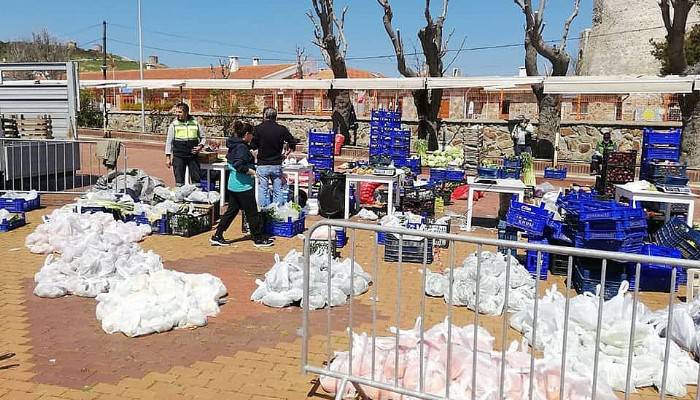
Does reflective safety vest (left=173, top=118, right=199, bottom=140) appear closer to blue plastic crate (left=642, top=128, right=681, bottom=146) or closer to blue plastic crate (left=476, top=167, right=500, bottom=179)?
blue plastic crate (left=476, top=167, right=500, bottom=179)

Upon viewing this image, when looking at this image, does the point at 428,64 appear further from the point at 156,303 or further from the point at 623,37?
the point at 623,37

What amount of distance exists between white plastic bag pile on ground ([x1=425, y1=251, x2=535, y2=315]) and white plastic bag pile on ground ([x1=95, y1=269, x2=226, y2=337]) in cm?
237

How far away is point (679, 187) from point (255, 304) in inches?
260

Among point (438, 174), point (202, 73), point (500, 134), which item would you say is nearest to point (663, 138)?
point (438, 174)

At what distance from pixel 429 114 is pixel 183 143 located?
1461 cm

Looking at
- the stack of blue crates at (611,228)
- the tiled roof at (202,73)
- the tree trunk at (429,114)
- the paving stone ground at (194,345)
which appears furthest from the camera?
the tiled roof at (202,73)

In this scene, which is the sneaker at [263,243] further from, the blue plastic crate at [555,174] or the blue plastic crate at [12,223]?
the blue plastic crate at [555,174]

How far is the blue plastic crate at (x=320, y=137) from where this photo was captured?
42.1 ft

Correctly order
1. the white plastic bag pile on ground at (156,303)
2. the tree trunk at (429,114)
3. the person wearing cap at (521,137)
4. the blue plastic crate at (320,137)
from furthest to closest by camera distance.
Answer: the tree trunk at (429,114)
the person wearing cap at (521,137)
the blue plastic crate at (320,137)
the white plastic bag pile on ground at (156,303)

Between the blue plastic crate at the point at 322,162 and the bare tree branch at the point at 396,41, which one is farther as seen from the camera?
the bare tree branch at the point at 396,41

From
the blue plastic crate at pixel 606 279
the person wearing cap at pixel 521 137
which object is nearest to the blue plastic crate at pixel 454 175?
the person wearing cap at pixel 521 137

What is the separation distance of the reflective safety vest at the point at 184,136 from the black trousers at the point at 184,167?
0.09 metres

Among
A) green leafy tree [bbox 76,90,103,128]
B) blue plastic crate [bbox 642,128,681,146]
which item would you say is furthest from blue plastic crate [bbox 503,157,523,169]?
green leafy tree [bbox 76,90,103,128]

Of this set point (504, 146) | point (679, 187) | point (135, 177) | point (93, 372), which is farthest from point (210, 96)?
point (93, 372)
